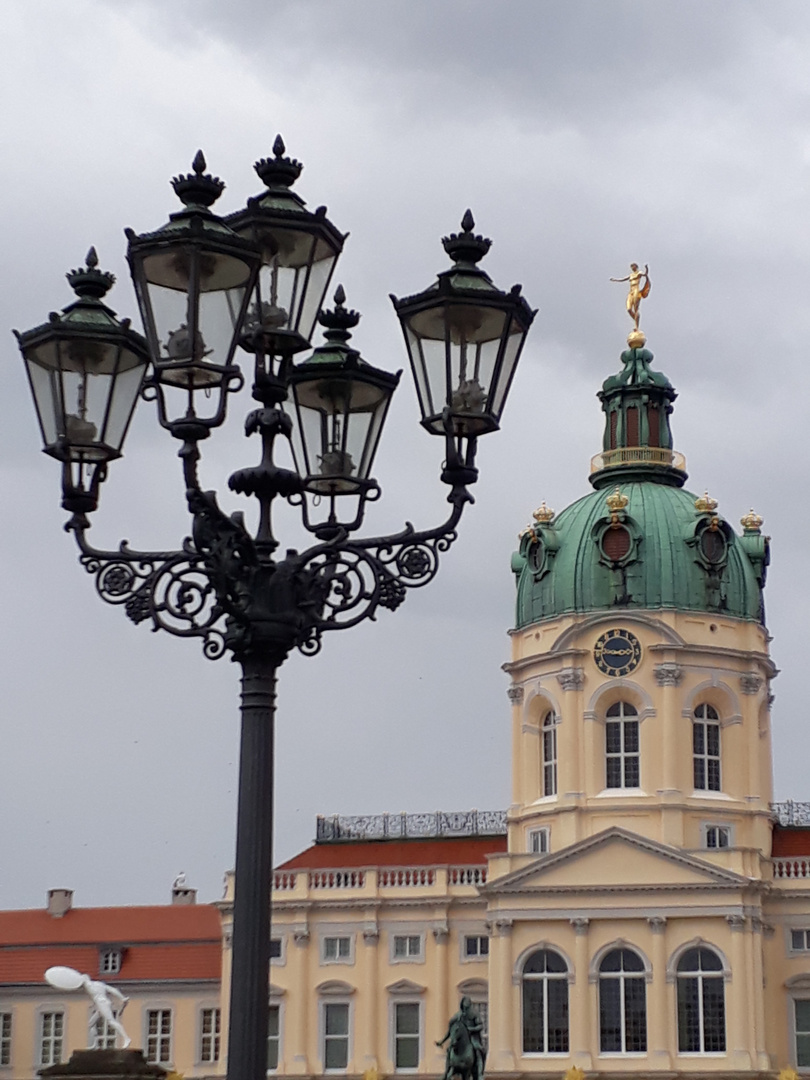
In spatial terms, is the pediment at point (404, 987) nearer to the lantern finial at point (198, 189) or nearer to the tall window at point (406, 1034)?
the tall window at point (406, 1034)

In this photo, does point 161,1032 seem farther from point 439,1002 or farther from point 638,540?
point 638,540

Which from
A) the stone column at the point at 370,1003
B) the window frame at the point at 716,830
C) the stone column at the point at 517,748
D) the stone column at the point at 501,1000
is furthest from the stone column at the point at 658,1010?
the stone column at the point at 370,1003

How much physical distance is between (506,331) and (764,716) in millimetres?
55254

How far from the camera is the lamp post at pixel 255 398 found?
1179cm

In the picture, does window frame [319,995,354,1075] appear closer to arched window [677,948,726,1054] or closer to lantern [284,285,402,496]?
arched window [677,948,726,1054]

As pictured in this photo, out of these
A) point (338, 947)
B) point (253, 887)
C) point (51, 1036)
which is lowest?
point (253, 887)

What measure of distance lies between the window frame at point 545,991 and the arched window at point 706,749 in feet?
23.6

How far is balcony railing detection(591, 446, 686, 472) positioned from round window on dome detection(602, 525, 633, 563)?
3653mm

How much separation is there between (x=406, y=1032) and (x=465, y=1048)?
49.7 ft

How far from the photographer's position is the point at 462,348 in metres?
12.8

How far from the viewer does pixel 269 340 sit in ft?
41.5

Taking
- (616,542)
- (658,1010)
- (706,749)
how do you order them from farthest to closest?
(616,542) → (706,749) → (658,1010)

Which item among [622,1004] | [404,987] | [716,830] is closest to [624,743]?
[716,830]

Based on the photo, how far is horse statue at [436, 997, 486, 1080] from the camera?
49.8 metres
